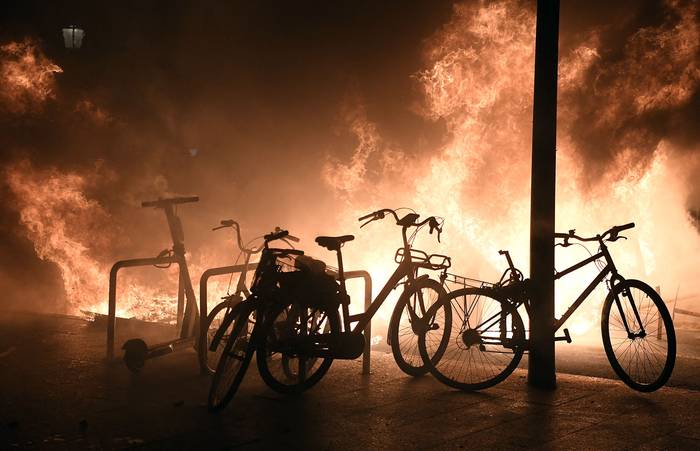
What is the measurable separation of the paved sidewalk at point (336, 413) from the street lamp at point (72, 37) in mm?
11345

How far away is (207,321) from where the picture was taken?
7816 mm

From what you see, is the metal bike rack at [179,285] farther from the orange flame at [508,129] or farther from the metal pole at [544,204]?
the orange flame at [508,129]

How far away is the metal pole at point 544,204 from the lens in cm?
720

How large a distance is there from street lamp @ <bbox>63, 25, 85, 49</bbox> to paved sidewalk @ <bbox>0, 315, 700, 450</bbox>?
37.2ft

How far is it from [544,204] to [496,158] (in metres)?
8.27

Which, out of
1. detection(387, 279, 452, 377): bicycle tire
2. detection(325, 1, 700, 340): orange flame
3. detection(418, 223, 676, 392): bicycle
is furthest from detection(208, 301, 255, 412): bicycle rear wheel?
detection(325, 1, 700, 340): orange flame

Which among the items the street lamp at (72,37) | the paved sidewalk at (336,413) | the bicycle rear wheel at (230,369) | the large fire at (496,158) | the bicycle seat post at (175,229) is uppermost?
the street lamp at (72,37)

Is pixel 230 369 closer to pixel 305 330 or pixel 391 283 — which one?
pixel 305 330

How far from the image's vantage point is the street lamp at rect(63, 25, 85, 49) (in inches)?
700

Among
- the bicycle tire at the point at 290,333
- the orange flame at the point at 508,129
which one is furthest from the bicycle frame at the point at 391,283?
the orange flame at the point at 508,129

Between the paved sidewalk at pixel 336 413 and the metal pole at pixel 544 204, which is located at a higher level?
the metal pole at pixel 544 204

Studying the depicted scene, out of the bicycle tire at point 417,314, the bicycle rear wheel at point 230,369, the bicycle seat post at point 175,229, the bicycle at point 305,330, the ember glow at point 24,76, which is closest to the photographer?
the bicycle rear wheel at point 230,369

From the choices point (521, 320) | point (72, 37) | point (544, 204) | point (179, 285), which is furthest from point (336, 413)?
point (72, 37)

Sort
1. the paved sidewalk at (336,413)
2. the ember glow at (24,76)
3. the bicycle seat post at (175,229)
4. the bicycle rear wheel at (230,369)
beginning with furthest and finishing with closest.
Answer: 1. the ember glow at (24,76)
2. the bicycle seat post at (175,229)
3. the bicycle rear wheel at (230,369)
4. the paved sidewalk at (336,413)
